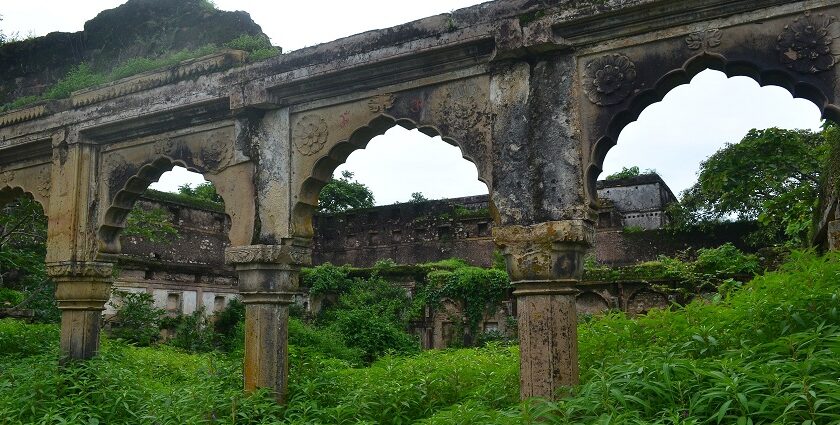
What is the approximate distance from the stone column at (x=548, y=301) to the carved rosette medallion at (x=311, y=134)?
2013 mm

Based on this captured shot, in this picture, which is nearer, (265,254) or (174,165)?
(265,254)

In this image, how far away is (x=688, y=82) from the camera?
4656 mm

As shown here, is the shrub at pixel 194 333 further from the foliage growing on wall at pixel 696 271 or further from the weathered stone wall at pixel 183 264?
the foliage growing on wall at pixel 696 271

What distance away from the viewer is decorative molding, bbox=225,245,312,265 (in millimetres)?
5836

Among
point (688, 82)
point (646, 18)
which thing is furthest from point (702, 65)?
point (646, 18)

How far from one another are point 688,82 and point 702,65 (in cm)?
14

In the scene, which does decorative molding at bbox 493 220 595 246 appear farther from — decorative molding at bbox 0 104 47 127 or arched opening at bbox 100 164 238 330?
arched opening at bbox 100 164 238 330

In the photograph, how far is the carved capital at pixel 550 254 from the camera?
4.62 m

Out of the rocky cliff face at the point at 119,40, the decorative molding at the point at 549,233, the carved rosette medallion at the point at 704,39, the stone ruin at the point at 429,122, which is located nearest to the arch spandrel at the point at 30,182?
the stone ruin at the point at 429,122

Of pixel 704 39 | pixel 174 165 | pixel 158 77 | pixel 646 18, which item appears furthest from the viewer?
pixel 174 165

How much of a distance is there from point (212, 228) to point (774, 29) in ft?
59.2

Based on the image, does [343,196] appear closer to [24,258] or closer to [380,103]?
[24,258]

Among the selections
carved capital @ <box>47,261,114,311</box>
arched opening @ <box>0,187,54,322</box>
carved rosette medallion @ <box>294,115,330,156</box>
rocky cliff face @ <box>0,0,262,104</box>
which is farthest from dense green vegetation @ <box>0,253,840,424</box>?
rocky cliff face @ <box>0,0,262,104</box>

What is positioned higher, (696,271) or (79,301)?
(696,271)
